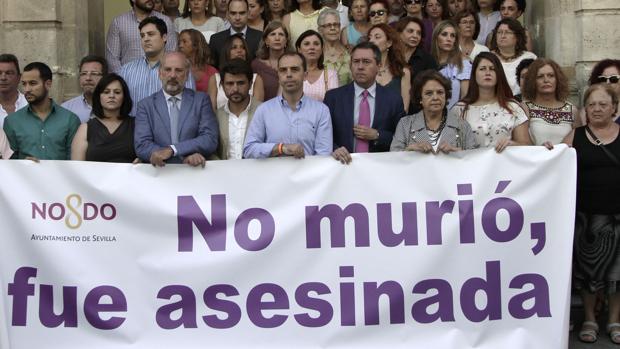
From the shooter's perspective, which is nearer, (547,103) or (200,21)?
(547,103)

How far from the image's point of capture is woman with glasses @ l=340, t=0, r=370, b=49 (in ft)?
30.9

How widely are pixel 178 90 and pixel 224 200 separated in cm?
88

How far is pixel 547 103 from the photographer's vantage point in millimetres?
8180

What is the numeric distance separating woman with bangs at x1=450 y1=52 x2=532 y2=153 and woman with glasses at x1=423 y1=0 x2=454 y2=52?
1895 mm

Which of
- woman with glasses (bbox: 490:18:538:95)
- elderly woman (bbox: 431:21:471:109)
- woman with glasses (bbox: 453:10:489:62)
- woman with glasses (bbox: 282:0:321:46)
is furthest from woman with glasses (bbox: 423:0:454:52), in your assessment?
woman with glasses (bbox: 282:0:321:46)

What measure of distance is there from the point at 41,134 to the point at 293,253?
6.61 feet

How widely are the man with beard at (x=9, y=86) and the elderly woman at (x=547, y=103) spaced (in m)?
3.81

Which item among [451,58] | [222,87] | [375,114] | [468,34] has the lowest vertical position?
[375,114]

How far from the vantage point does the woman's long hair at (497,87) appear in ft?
25.8

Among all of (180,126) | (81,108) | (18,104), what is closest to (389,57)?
(180,126)

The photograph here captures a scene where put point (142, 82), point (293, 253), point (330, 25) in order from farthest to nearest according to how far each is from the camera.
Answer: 1. point (330, 25)
2. point (142, 82)
3. point (293, 253)

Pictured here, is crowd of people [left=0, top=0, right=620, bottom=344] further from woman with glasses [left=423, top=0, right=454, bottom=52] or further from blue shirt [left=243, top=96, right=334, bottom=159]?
woman with glasses [left=423, top=0, right=454, bottom=52]

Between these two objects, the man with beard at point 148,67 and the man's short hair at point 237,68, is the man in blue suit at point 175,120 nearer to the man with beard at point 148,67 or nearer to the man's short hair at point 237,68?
the man's short hair at point 237,68

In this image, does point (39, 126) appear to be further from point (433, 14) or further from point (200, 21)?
point (433, 14)
